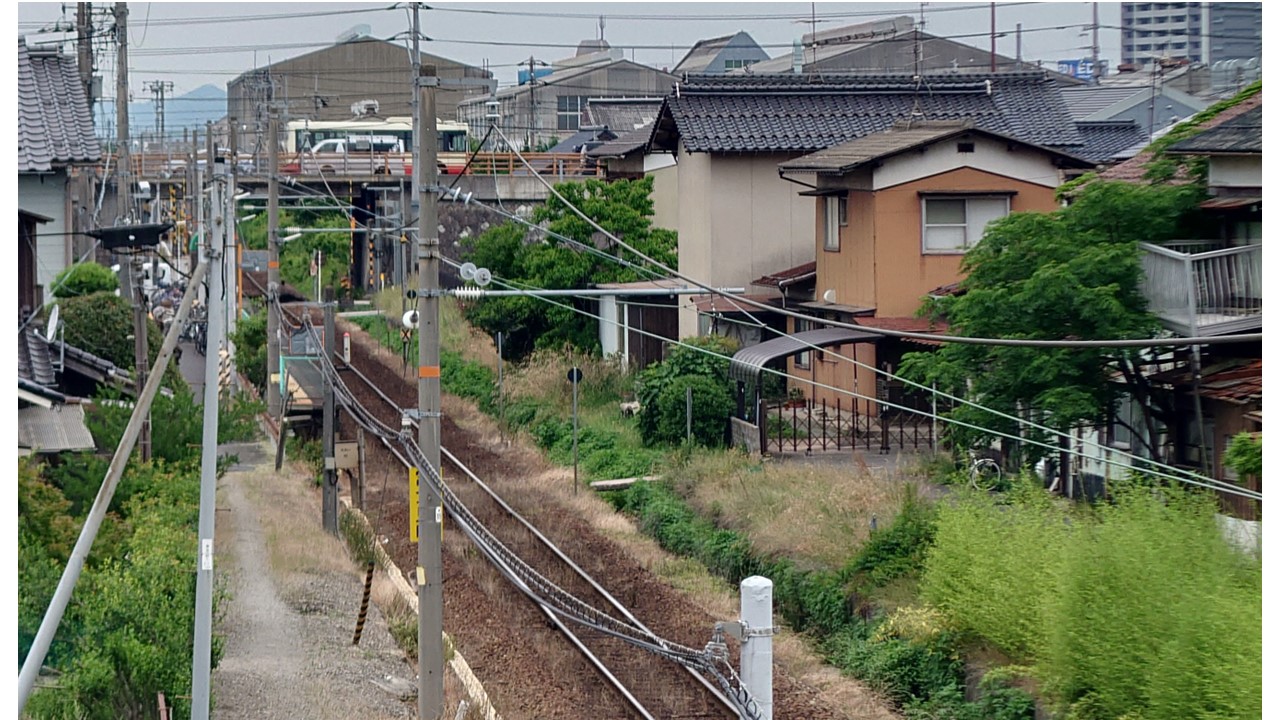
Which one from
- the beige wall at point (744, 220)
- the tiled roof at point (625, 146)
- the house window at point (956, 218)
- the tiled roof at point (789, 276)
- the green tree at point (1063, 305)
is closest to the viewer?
the green tree at point (1063, 305)

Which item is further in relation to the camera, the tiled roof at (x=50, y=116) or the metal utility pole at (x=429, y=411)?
the tiled roof at (x=50, y=116)

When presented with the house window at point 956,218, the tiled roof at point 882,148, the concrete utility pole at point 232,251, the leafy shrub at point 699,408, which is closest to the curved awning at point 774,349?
the leafy shrub at point 699,408

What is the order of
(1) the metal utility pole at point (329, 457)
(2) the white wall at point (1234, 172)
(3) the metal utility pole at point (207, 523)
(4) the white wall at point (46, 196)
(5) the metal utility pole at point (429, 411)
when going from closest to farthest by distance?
(3) the metal utility pole at point (207, 523) → (5) the metal utility pole at point (429, 411) → (2) the white wall at point (1234, 172) → (4) the white wall at point (46, 196) → (1) the metal utility pole at point (329, 457)

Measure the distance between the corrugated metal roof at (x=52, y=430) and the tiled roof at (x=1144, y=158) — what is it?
11291 mm

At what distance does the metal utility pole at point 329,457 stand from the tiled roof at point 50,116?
15.0 ft

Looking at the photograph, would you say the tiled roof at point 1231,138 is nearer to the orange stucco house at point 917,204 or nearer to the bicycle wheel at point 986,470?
the bicycle wheel at point 986,470

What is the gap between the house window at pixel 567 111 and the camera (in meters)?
63.3

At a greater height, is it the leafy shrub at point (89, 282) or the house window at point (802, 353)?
the leafy shrub at point (89, 282)

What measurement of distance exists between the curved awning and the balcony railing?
594cm

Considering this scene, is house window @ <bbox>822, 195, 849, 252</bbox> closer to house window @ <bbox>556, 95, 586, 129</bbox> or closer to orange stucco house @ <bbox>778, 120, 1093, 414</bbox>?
orange stucco house @ <bbox>778, 120, 1093, 414</bbox>

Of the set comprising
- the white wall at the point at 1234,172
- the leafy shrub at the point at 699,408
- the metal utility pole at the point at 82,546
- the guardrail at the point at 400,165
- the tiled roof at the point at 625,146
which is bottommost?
the leafy shrub at the point at 699,408

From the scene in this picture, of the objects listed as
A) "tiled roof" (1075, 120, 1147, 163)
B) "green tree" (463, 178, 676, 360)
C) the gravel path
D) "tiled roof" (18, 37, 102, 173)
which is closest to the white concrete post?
the gravel path

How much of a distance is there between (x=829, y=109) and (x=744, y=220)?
2829 mm

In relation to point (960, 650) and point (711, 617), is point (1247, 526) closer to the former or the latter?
point (960, 650)
